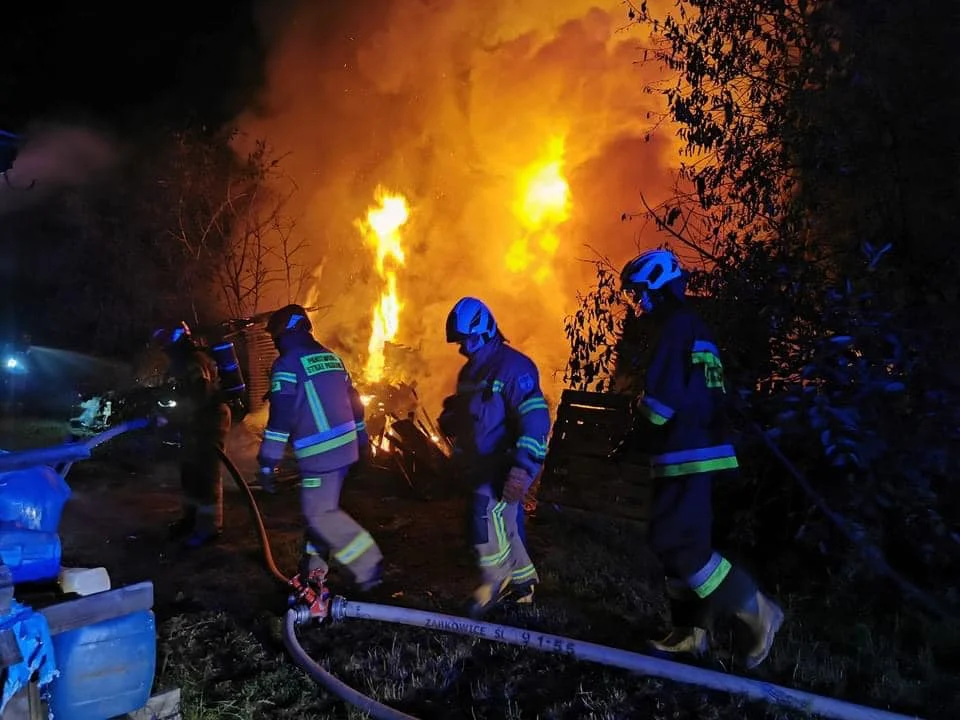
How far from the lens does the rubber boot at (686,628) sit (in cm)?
341

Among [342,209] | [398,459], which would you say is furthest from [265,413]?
[398,459]

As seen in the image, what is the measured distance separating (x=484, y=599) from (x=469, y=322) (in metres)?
1.63

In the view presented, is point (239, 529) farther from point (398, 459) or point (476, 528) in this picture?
point (476, 528)

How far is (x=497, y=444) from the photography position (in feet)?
13.6

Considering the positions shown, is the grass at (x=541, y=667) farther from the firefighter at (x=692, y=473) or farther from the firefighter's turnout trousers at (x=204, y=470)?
the firefighter's turnout trousers at (x=204, y=470)

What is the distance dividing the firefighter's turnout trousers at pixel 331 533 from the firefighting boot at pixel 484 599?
0.75 m

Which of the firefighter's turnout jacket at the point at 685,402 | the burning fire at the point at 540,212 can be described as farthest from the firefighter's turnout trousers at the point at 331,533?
the burning fire at the point at 540,212

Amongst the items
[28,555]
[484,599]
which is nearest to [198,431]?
[484,599]

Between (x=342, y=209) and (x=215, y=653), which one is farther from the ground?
(x=342, y=209)

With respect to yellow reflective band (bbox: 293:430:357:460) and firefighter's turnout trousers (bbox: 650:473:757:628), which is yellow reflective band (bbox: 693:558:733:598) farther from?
yellow reflective band (bbox: 293:430:357:460)

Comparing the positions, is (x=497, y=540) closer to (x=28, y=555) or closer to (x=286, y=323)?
(x=286, y=323)

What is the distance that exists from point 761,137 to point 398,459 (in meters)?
4.89

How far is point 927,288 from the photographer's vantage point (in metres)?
4.69

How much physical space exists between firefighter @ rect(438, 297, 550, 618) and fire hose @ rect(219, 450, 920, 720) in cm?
49
